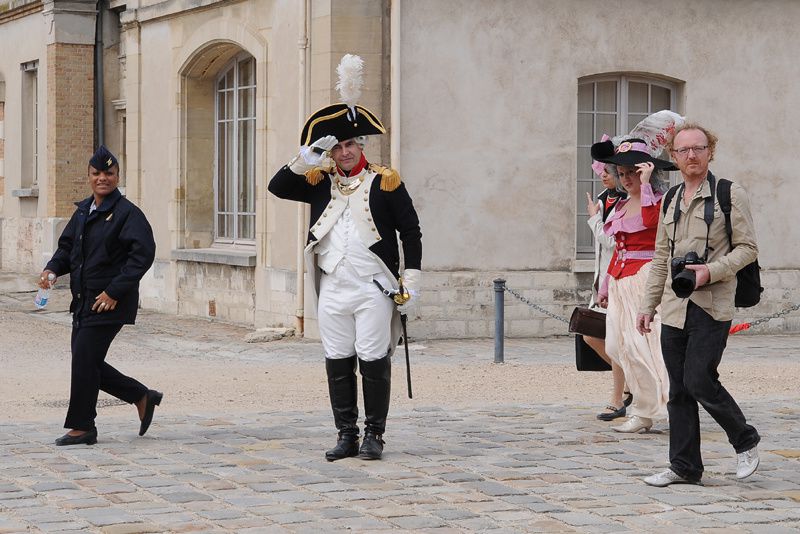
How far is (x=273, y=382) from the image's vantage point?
1132 centimetres

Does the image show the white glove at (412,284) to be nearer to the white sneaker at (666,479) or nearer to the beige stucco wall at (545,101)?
the white sneaker at (666,479)

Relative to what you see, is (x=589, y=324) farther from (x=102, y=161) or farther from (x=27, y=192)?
(x=27, y=192)

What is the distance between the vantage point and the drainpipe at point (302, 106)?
14586 millimetres

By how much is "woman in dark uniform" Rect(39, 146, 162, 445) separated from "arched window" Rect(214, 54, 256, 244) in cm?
843

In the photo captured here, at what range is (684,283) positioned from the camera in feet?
22.1

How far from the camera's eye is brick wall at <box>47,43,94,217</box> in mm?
21875

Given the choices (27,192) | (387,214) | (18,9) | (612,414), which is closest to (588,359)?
(612,414)

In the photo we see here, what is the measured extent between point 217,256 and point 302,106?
2836 millimetres

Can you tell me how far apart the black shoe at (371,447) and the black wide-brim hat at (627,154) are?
85.5 inches

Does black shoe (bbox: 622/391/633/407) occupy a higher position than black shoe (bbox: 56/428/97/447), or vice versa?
black shoe (bbox: 622/391/633/407)

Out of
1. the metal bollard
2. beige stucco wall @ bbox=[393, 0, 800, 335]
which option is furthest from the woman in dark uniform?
beige stucco wall @ bbox=[393, 0, 800, 335]

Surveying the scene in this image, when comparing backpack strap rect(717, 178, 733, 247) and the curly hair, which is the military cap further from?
backpack strap rect(717, 178, 733, 247)

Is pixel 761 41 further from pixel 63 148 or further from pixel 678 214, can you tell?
pixel 63 148

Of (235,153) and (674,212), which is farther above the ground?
(235,153)
